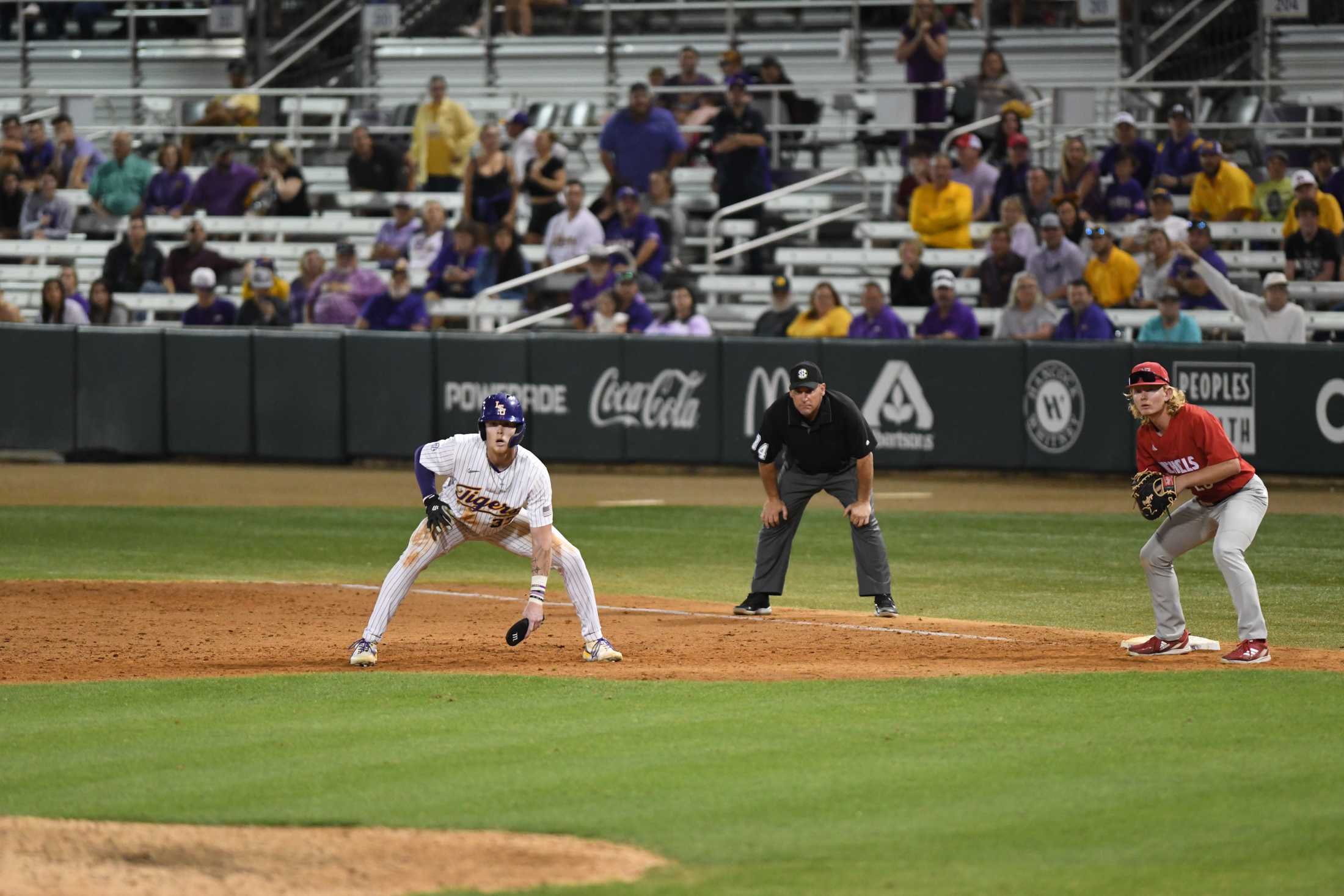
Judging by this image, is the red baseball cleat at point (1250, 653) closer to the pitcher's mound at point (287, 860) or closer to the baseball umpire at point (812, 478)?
the baseball umpire at point (812, 478)

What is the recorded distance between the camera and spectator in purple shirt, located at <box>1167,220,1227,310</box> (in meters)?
19.1

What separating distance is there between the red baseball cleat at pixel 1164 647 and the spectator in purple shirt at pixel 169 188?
62.7 feet

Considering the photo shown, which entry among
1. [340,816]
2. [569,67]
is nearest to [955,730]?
[340,816]

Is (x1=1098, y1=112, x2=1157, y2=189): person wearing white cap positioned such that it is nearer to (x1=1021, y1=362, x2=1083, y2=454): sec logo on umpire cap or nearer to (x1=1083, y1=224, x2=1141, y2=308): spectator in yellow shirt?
(x1=1083, y1=224, x2=1141, y2=308): spectator in yellow shirt

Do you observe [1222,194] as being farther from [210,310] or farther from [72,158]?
[72,158]

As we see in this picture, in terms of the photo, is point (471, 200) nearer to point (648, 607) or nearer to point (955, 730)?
point (648, 607)

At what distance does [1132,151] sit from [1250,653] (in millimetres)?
12370

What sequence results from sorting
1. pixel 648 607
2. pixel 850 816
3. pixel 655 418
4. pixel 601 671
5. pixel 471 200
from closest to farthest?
pixel 850 816 → pixel 601 671 → pixel 648 607 → pixel 655 418 → pixel 471 200

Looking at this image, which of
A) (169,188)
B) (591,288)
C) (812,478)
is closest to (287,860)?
(812,478)

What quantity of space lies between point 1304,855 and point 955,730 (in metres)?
2.24

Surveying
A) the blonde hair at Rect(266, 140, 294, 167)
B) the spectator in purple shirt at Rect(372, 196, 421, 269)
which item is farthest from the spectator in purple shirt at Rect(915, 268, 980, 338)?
the blonde hair at Rect(266, 140, 294, 167)

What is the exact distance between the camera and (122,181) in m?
26.4

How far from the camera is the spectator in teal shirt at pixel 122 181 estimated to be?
26.3 meters

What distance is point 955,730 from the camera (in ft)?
27.2
